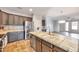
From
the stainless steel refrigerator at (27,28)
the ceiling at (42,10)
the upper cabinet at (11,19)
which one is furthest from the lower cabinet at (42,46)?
the ceiling at (42,10)

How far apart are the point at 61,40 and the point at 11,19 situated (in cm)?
88

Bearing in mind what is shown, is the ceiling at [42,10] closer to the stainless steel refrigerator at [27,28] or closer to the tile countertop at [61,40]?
the stainless steel refrigerator at [27,28]

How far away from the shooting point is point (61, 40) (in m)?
1.44

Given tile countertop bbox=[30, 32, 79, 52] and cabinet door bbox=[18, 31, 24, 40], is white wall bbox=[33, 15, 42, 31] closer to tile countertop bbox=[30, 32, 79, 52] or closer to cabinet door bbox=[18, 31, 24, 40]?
tile countertop bbox=[30, 32, 79, 52]

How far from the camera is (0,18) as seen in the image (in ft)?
4.76

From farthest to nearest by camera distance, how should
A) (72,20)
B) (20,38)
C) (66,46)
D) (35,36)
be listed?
(35,36) → (20,38) → (72,20) → (66,46)

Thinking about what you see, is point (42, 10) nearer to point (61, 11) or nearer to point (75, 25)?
point (61, 11)

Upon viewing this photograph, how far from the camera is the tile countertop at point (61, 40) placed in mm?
1285

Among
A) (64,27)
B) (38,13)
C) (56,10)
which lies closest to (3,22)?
(38,13)

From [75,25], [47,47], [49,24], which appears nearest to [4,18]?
[49,24]

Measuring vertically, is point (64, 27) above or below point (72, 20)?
below

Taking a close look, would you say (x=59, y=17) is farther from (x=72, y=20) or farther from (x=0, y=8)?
(x=0, y=8)

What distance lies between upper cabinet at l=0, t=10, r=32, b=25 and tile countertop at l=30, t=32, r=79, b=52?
0.30 metres

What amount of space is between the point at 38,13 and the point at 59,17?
35 cm
